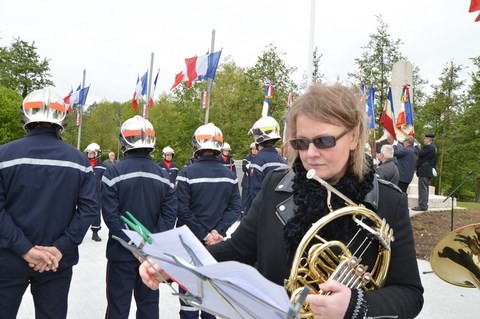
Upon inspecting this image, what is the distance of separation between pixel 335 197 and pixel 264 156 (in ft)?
18.5

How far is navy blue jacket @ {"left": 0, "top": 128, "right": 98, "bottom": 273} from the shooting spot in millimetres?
3311

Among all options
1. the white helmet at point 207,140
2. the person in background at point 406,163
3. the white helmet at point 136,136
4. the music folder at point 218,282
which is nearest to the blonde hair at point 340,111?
the music folder at point 218,282

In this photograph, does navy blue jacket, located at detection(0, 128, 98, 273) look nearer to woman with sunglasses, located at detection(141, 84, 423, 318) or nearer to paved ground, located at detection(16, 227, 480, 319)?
paved ground, located at detection(16, 227, 480, 319)

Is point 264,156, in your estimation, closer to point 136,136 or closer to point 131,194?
point 136,136

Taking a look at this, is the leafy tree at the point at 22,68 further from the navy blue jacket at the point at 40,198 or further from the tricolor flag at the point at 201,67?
the navy blue jacket at the point at 40,198

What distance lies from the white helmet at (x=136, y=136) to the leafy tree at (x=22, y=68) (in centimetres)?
3953

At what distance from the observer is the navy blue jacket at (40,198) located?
10.9ft

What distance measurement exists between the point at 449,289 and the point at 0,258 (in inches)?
237

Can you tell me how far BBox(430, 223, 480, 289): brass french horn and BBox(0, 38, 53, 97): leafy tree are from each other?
140 feet

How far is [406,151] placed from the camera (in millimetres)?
11336

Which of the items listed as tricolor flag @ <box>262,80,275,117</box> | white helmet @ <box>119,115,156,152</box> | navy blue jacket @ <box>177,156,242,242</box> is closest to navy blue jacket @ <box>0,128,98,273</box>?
white helmet @ <box>119,115,156,152</box>

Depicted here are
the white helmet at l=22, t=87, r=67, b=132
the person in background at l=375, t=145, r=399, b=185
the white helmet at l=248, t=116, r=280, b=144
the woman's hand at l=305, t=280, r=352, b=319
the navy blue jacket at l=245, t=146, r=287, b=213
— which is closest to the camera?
the woman's hand at l=305, t=280, r=352, b=319

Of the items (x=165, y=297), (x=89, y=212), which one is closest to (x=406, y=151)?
(x=165, y=297)

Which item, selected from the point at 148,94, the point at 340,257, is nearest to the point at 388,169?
the point at 340,257
